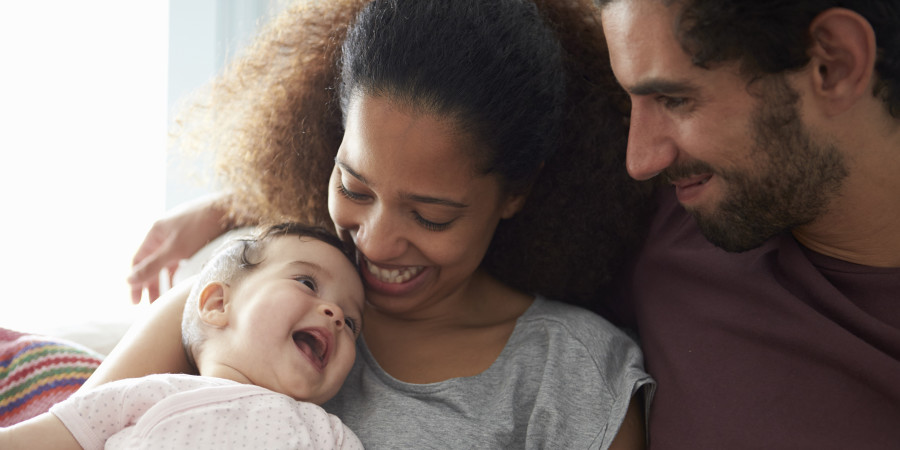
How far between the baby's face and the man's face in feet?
1.94

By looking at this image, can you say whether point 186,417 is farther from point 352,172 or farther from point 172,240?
point 172,240

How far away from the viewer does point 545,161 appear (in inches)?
72.2

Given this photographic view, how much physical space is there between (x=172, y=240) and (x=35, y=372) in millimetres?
524

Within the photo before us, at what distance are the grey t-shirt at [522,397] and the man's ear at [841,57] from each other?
0.60m

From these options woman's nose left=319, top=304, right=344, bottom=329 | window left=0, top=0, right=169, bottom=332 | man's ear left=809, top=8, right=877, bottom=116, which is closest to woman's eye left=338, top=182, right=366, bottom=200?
woman's nose left=319, top=304, right=344, bottom=329

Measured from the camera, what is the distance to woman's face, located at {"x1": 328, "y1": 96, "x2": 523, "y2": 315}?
4.91 ft

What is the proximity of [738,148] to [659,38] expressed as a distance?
229mm

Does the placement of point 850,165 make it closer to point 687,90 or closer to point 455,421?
point 687,90

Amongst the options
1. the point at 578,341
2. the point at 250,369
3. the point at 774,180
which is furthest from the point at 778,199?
the point at 250,369

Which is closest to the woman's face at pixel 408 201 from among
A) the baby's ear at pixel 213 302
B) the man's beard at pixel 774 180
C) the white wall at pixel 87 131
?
the baby's ear at pixel 213 302

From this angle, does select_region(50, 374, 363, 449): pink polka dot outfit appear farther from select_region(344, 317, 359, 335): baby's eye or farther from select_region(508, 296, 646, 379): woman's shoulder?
select_region(508, 296, 646, 379): woman's shoulder

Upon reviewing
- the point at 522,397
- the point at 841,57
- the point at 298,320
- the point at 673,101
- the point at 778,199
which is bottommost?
the point at 522,397

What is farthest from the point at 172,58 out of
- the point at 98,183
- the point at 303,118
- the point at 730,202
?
the point at 730,202

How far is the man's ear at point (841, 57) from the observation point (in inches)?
Answer: 51.8
